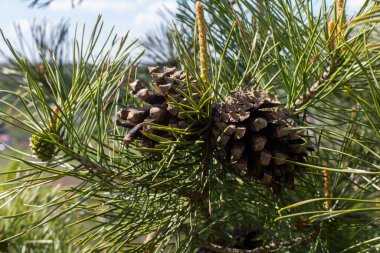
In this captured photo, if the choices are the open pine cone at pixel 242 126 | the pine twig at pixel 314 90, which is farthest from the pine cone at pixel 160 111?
the pine twig at pixel 314 90

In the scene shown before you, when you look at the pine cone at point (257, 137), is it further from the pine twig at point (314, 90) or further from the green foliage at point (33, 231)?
the green foliage at point (33, 231)

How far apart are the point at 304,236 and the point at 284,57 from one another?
239mm

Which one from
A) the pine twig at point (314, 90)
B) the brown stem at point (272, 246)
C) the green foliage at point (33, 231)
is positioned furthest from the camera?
the green foliage at point (33, 231)

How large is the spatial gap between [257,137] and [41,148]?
22 centimetres

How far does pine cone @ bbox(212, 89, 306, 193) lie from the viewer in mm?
461

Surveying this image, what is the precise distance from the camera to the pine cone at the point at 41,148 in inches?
20.7

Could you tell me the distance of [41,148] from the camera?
20.8 inches

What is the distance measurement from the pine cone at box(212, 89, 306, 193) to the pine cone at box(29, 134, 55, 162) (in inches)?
6.9

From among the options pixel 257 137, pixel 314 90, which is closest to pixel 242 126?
pixel 257 137

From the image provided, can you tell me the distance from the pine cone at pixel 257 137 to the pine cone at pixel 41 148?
174mm

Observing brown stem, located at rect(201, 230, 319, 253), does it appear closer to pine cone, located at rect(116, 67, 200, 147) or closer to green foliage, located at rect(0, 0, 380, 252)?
green foliage, located at rect(0, 0, 380, 252)

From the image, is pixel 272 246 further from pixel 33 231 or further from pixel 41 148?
pixel 33 231

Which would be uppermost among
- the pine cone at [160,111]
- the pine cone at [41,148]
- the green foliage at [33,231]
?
the pine cone at [160,111]

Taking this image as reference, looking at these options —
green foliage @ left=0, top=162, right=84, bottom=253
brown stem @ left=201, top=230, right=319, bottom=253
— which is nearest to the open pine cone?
brown stem @ left=201, top=230, right=319, bottom=253
